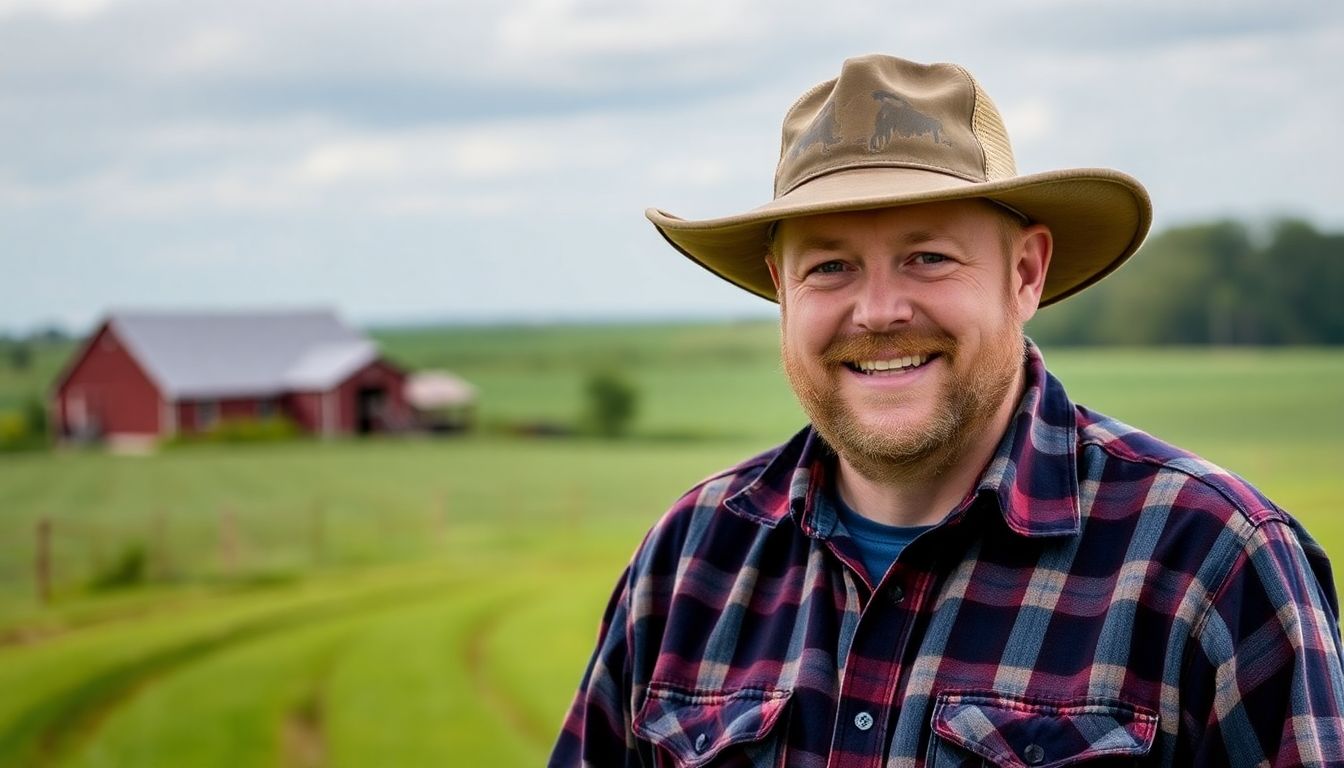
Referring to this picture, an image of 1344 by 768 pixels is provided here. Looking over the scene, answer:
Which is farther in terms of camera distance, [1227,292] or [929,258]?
[1227,292]

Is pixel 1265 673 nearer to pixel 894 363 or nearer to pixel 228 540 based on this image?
pixel 894 363

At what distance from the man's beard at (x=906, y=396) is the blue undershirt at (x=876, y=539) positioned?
119 mm

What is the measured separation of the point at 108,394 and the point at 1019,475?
28.5m

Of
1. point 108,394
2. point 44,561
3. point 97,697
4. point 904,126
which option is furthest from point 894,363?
point 108,394

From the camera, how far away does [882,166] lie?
252 cm

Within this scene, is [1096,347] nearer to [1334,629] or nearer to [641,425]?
[641,425]

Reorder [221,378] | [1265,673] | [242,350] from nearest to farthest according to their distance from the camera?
[1265,673]
[221,378]
[242,350]

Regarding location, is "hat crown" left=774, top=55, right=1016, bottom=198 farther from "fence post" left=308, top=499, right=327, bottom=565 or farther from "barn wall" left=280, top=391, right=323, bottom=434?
"barn wall" left=280, top=391, right=323, bottom=434

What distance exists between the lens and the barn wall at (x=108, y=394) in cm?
2714

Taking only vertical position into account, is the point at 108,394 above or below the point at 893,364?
below

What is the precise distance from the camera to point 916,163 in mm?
2498

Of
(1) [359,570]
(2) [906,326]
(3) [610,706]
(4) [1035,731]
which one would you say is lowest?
(1) [359,570]

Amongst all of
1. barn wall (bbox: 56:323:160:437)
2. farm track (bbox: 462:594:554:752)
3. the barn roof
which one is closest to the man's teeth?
farm track (bbox: 462:594:554:752)

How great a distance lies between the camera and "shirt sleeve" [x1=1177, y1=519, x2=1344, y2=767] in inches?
83.9
